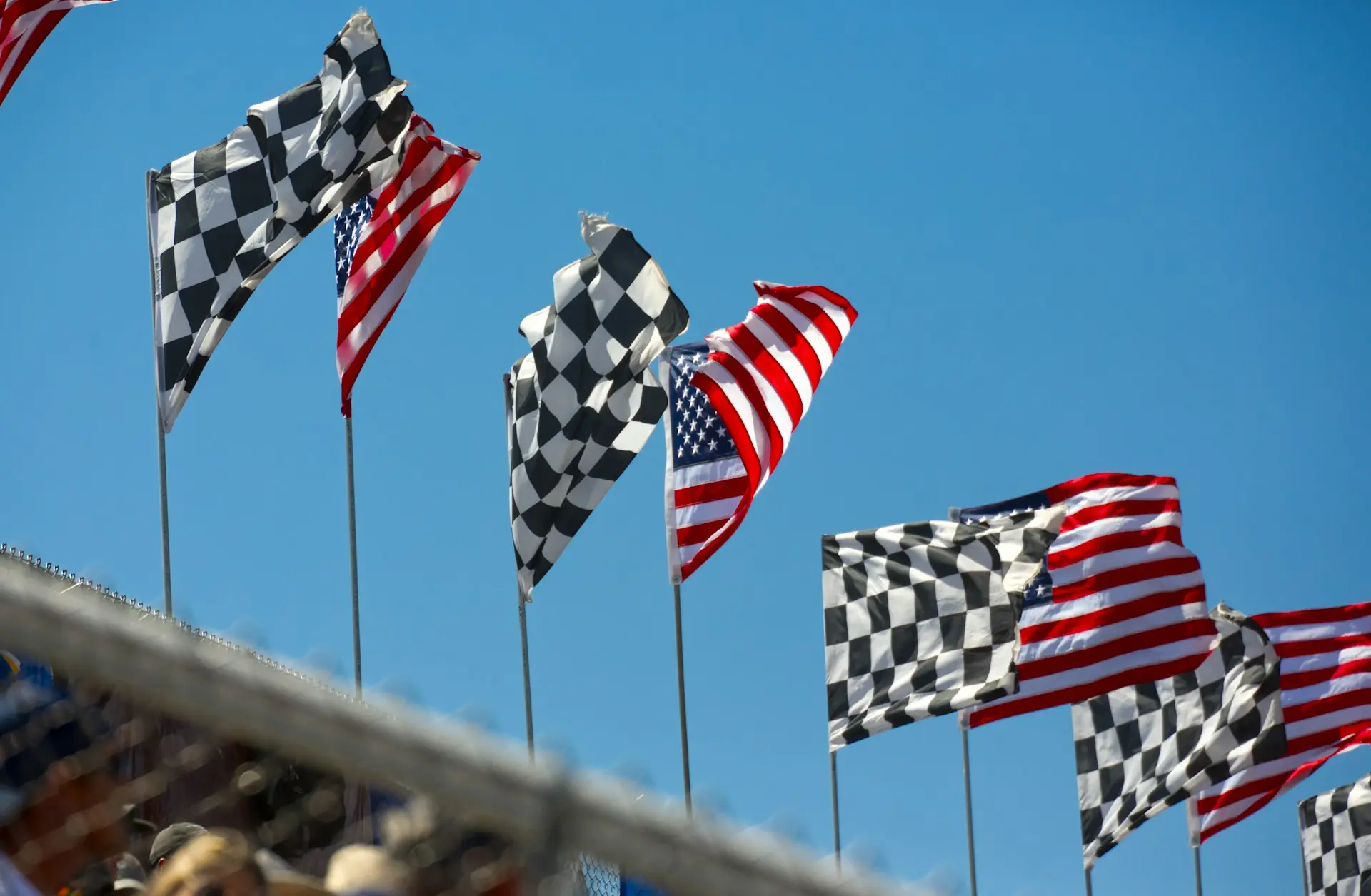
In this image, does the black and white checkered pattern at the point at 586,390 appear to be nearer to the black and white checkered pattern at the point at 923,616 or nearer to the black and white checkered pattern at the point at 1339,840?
the black and white checkered pattern at the point at 923,616

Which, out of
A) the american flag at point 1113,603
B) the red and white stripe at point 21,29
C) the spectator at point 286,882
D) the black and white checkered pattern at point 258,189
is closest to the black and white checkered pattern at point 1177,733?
the american flag at point 1113,603

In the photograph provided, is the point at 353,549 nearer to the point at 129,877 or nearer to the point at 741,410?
the point at 741,410

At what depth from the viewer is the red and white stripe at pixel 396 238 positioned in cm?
1116

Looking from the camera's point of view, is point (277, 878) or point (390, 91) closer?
point (277, 878)

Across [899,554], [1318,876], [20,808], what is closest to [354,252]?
[899,554]

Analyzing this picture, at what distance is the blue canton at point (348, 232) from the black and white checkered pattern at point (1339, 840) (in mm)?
12877

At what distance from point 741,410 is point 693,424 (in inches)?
19.5

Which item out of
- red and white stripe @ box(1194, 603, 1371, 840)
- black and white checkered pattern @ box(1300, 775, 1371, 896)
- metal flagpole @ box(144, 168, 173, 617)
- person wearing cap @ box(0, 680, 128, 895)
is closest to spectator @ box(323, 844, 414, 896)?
person wearing cap @ box(0, 680, 128, 895)

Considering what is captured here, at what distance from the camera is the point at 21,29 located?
10.4 m

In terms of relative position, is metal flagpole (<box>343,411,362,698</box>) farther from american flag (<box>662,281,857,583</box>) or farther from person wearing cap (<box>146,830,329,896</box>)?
person wearing cap (<box>146,830,329,896</box>)

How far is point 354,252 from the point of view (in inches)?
452

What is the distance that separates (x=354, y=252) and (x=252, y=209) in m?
1.03

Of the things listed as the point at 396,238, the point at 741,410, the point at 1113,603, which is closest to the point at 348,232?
the point at 396,238

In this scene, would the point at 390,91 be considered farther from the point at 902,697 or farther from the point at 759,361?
the point at 902,697
